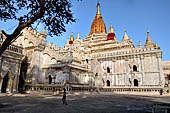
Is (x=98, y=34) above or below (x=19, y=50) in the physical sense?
above

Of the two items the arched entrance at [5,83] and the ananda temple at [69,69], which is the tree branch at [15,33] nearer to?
the ananda temple at [69,69]

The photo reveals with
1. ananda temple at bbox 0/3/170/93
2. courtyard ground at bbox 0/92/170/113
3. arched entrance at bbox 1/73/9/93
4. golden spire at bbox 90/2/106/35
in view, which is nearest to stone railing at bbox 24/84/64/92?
ananda temple at bbox 0/3/170/93

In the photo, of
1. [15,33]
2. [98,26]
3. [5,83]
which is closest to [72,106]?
[15,33]

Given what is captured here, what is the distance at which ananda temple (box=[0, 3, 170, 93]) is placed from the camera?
19.5 meters

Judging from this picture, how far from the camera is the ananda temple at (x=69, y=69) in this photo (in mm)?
19469

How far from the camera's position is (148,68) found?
2839 centimetres

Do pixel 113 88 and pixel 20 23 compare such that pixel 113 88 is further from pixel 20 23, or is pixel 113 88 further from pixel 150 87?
pixel 20 23

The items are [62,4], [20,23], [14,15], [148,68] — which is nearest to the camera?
[20,23]

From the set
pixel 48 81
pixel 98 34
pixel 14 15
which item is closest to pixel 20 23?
pixel 14 15

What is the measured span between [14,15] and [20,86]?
15.7m

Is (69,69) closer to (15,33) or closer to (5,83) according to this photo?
(5,83)

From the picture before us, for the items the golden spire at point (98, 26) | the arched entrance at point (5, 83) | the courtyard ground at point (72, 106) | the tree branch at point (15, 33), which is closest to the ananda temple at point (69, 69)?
the arched entrance at point (5, 83)

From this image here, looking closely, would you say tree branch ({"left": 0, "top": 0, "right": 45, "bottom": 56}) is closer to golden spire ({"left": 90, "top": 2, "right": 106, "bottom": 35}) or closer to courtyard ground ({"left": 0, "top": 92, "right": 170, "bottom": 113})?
courtyard ground ({"left": 0, "top": 92, "right": 170, "bottom": 113})

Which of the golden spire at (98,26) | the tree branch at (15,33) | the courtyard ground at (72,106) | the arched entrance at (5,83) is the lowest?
the courtyard ground at (72,106)
